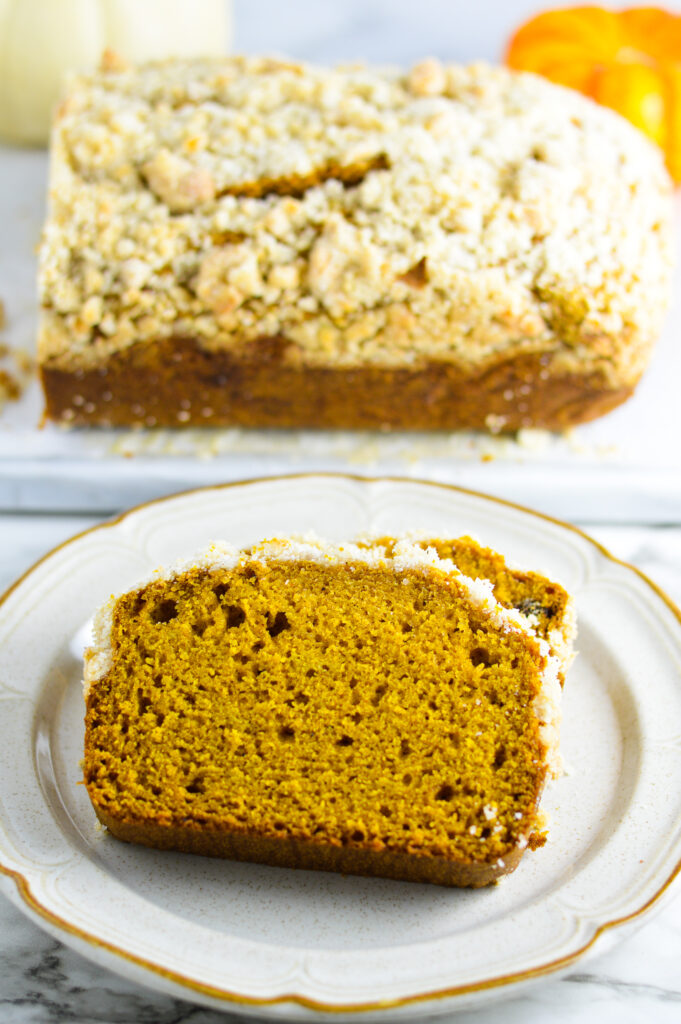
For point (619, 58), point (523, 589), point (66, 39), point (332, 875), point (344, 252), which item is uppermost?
point (619, 58)

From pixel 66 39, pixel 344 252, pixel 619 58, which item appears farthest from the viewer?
pixel 619 58

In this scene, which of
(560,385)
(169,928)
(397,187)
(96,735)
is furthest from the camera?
(560,385)

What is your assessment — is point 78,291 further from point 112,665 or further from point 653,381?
point 653,381

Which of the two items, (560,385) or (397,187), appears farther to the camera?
(560,385)

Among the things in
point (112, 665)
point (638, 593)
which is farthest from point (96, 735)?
point (638, 593)

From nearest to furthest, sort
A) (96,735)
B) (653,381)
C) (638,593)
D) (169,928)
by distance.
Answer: (169,928)
(96,735)
(638,593)
(653,381)

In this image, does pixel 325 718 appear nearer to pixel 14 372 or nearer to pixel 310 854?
pixel 310 854

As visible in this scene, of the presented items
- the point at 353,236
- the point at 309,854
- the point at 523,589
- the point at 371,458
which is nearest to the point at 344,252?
the point at 353,236
